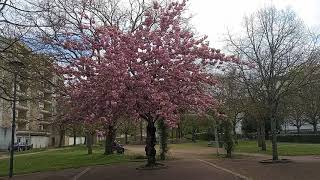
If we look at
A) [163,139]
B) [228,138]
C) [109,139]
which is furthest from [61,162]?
[228,138]

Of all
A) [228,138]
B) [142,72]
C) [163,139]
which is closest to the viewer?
[142,72]

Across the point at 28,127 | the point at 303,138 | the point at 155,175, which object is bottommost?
the point at 155,175

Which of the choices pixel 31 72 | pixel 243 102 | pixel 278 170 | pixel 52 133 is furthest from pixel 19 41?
pixel 52 133

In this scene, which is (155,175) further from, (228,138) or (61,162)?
(61,162)

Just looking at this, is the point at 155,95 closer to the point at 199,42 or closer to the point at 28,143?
the point at 199,42

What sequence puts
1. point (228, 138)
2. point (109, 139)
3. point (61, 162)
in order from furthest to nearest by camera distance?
point (109, 139) → point (61, 162) → point (228, 138)

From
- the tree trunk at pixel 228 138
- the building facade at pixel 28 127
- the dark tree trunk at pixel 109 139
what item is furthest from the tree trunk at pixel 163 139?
the building facade at pixel 28 127

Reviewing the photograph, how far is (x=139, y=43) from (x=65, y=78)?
13.9 ft

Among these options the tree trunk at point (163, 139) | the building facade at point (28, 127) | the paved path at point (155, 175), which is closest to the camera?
the paved path at point (155, 175)

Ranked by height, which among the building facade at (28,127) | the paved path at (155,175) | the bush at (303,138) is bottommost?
the paved path at (155,175)

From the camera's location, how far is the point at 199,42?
2464cm

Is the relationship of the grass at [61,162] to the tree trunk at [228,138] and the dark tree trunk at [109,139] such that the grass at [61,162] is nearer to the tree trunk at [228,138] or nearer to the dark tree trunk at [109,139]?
the dark tree trunk at [109,139]

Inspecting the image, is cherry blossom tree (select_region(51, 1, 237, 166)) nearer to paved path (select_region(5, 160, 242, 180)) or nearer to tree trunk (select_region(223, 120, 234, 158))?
paved path (select_region(5, 160, 242, 180))

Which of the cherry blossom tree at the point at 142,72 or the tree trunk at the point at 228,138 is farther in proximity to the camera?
the tree trunk at the point at 228,138
